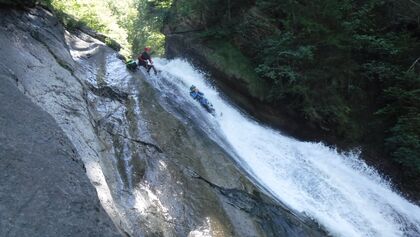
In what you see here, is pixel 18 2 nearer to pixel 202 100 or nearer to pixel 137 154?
pixel 137 154

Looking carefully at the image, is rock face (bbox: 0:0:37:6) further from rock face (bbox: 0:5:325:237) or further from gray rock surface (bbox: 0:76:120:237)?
gray rock surface (bbox: 0:76:120:237)

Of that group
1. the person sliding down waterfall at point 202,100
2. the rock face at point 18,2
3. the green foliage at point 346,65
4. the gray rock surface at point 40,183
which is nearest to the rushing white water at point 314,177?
the person sliding down waterfall at point 202,100

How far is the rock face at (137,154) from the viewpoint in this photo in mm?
6219

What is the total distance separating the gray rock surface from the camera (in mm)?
3721

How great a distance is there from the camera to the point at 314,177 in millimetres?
12086

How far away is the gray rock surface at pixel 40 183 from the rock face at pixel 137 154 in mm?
153

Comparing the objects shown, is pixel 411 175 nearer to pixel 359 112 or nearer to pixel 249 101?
pixel 359 112

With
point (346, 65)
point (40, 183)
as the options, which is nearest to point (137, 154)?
point (40, 183)

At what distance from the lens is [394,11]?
660 inches

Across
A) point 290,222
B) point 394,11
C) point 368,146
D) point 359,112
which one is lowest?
point 290,222

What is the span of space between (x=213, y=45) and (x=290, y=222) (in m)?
12.5

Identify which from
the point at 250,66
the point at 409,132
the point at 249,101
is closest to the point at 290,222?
the point at 409,132

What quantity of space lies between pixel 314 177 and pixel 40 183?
9.69m

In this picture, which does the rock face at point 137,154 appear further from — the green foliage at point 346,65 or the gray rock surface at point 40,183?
the green foliage at point 346,65
